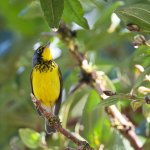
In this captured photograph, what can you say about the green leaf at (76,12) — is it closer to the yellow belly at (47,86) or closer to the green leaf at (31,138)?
the green leaf at (31,138)

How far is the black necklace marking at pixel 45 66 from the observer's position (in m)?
3.01

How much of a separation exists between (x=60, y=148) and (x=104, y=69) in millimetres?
527

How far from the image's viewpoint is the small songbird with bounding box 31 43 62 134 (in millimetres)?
2846

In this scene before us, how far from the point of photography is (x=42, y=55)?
3.24m

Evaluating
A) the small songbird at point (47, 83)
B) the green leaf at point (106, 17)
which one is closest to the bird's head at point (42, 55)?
the small songbird at point (47, 83)

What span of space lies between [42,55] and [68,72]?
0.35 meters

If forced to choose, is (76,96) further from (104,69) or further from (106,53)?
(106,53)

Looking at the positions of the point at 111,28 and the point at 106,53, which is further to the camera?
the point at 106,53

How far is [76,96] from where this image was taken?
107 inches

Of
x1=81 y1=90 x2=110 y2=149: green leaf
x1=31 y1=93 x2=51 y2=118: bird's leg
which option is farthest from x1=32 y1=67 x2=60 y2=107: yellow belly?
x1=31 y1=93 x2=51 y2=118: bird's leg

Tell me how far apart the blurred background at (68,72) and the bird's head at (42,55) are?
7 centimetres

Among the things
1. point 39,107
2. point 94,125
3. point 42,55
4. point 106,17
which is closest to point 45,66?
point 42,55

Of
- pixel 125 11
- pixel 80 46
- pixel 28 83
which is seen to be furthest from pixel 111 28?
pixel 125 11

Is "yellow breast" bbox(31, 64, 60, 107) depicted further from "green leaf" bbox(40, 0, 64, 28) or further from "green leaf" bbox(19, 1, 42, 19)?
"green leaf" bbox(40, 0, 64, 28)
